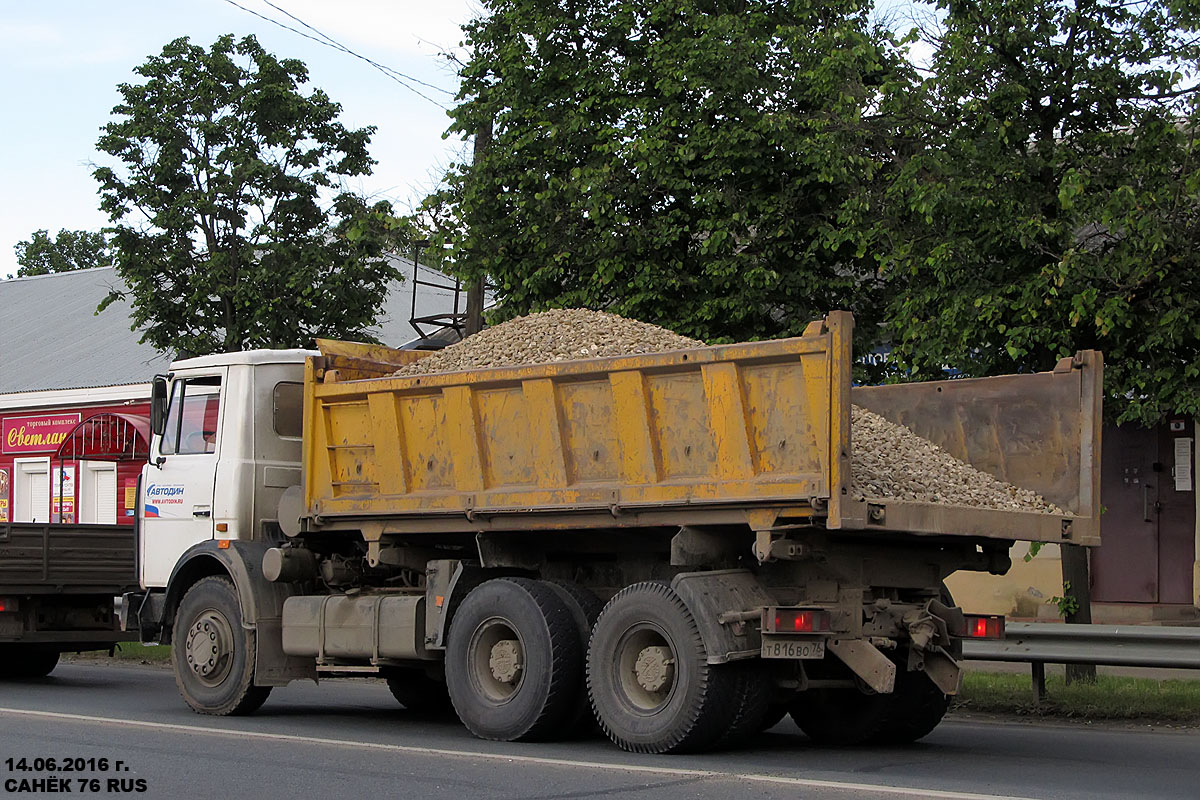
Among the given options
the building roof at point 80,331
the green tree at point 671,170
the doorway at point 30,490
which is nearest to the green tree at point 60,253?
the building roof at point 80,331

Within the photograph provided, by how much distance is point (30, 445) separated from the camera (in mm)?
26844

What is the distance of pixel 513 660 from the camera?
10.1 metres

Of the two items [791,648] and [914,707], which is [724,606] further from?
[914,707]

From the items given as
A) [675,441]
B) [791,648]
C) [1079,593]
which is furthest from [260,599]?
[1079,593]

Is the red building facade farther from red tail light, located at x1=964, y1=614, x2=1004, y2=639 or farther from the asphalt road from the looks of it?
red tail light, located at x1=964, y1=614, x2=1004, y2=639

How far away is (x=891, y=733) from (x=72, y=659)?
41.0ft

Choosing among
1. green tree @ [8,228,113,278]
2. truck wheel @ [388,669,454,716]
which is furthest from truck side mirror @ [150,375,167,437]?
green tree @ [8,228,113,278]

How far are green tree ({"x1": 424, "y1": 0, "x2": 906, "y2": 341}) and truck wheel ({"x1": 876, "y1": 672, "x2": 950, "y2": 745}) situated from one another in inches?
214

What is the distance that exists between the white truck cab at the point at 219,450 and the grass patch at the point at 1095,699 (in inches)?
231

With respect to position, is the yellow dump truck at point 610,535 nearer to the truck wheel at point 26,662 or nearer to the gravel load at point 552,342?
the gravel load at point 552,342

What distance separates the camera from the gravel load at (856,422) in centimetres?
934

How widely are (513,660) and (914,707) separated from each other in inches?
105

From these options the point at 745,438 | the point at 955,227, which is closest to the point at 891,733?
the point at 745,438

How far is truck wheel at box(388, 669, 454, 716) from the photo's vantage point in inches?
498
